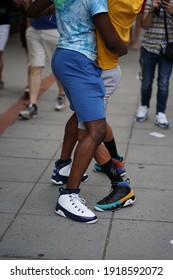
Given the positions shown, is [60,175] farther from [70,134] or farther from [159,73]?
[159,73]

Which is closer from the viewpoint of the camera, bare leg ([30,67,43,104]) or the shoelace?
the shoelace

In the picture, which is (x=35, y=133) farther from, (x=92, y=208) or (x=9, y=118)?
(x=92, y=208)

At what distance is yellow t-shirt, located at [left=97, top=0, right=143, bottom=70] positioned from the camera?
3844mm

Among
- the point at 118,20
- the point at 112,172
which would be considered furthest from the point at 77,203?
the point at 118,20

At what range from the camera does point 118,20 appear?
3912 mm

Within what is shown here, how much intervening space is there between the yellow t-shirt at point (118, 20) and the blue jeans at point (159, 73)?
2399 millimetres

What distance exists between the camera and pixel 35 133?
6277 millimetres

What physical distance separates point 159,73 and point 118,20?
267cm

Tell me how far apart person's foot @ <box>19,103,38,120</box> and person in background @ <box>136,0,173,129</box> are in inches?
51.5

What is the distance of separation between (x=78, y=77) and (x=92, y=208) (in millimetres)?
1026

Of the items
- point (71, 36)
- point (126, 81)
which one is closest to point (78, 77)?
point (71, 36)

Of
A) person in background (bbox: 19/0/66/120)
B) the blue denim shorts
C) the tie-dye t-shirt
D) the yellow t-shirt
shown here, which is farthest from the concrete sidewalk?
the tie-dye t-shirt

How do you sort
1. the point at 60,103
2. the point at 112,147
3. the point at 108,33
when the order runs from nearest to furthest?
the point at 108,33 < the point at 112,147 < the point at 60,103

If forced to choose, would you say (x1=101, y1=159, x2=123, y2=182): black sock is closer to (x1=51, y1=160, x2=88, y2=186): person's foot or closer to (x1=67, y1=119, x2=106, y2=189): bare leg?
(x1=67, y1=119, x2=106, y2=189): bare leg
